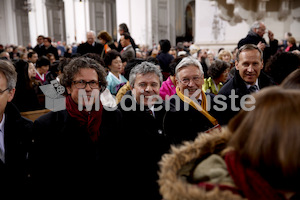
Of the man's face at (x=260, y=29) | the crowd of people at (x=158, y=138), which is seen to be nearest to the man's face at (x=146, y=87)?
the crowd of people at (x=158, y=138)

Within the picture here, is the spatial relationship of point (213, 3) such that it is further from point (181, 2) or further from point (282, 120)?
point (181, 2)

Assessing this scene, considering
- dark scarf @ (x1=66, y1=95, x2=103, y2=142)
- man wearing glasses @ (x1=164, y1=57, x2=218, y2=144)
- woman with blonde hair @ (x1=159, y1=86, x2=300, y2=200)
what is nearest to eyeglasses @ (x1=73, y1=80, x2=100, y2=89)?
dark scarf @ (x1=66, y1=95, x2=103, y2=142)

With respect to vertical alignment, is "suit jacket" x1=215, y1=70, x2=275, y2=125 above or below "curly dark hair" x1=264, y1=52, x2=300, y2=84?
below

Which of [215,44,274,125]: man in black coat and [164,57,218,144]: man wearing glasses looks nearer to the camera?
[164,57,218,144]: man wearing glasses

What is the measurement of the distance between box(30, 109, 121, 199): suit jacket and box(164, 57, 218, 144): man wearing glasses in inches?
23.8

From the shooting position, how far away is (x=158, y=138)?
2127mm

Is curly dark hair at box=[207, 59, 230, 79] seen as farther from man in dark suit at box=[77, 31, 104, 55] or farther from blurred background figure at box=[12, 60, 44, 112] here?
man in dark suit at box=[77, 31, 104, 55]

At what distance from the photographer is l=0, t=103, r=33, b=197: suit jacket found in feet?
5.62

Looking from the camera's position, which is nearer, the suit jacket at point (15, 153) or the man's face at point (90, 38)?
the suit jacket at point (15, 153)

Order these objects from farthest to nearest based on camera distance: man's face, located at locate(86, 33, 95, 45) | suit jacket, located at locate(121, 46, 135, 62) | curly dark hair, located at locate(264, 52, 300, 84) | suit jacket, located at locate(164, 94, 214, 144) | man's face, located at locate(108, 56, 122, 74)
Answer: man's face, located at locate(86, 33, 95, 45) → suit jacket, located at locate(121, 46, 135, 62) → man's face, located at locate(108, 56, 122, 74) → curly dark hair, located at locate(264, 52, 300, 84) → suit jacket, located at locate(164, 94, 214, 144)

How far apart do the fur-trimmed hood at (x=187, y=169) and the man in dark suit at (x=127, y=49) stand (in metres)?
3.90

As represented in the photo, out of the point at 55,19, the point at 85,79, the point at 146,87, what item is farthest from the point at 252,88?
the point at 55,19

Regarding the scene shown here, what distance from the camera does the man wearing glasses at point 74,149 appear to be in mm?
1837

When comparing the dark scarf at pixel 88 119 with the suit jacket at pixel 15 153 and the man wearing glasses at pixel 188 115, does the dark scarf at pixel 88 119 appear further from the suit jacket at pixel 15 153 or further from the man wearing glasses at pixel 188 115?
the man wearing glasses at pixel 188 115
